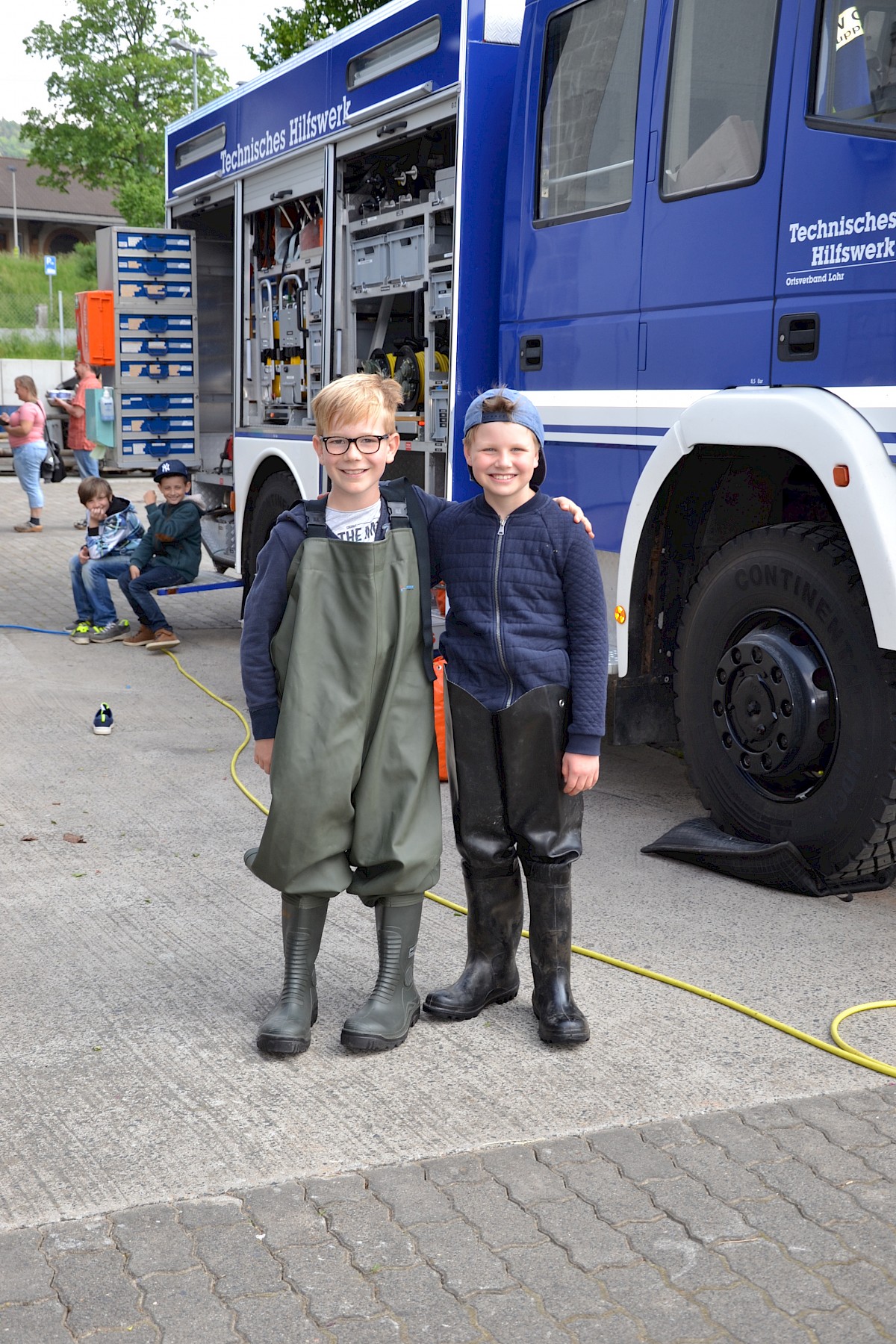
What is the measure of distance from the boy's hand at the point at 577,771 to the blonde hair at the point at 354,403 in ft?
2.95

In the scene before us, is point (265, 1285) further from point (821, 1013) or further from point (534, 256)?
point (534, 256)

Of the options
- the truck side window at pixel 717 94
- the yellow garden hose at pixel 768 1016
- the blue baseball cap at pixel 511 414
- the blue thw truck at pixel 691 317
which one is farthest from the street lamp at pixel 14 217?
the blue baseball cap at pixel 511 414

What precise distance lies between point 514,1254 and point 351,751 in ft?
4.05

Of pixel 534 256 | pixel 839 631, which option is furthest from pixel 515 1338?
pixel 534 256

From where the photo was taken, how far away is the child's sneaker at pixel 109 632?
9.16 meters

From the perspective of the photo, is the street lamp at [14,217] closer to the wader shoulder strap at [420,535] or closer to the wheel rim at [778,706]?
the wheel rim at [778,706]

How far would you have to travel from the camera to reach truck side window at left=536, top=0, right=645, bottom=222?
512cm

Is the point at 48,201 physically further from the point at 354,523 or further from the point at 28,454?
the point at 354,523

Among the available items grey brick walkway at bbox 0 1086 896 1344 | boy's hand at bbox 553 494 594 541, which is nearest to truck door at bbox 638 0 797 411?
boy's hand at bbox 553 494 594 541

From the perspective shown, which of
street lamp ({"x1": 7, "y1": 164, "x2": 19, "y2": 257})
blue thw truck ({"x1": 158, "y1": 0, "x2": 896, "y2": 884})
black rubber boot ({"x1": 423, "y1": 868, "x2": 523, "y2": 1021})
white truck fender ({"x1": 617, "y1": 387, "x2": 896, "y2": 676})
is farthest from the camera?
street lamp ({"x1": 7, "y1": 164, "x2": 19, "y2": 257})

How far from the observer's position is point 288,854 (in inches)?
134

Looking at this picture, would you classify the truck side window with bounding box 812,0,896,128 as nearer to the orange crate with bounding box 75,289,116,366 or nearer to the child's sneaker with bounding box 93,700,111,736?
the child's sneaker with bounding box 93,700,111,736

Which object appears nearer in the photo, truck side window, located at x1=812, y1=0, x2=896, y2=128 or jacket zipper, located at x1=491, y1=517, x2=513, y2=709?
jacket zipper, located at x1=491, y1=517, x2=513, y2=709

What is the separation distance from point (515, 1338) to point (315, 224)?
6643 mm
